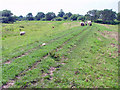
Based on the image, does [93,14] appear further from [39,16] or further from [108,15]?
[39,16]

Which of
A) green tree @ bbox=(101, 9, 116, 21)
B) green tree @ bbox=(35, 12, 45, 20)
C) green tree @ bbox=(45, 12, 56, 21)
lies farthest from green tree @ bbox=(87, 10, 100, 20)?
green tree @ bbox=(35, 12, 45, 20)

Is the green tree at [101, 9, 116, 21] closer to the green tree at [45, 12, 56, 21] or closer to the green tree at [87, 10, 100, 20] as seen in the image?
the green tree at [87, 10, 100, 20]

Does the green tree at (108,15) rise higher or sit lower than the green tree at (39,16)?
lower

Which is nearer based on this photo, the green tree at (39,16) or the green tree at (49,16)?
the green tree at (49,16)

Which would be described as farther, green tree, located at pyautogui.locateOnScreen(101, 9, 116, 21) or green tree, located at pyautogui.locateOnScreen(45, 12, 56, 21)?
green tree, located at pyautogui.locateOnScreen(45, 12, 56, 21)

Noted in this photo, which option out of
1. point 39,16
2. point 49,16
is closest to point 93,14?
point 49,16

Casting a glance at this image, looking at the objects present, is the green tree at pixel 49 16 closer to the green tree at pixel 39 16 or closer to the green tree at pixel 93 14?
the green tree at pixel 39 16

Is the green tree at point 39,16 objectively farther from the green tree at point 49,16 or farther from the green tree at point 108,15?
the green tree at point 108,15

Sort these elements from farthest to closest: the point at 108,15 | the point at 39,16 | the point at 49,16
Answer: the point at 39,16, the point at 49,16, the point at 108,15

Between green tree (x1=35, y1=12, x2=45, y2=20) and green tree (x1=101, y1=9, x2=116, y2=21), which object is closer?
green tree (x1=101, y1=9, x2=116, y2=21)

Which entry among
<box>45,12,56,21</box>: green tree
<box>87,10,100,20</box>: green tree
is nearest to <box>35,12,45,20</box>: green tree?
<box>45,12,56,21</box>: green tree

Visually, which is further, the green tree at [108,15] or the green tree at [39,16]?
the green tree at [39,16]

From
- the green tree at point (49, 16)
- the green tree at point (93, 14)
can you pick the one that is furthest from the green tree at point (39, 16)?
the green tree at point (93, 14)

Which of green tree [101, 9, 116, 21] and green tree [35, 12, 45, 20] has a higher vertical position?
green tree [35, 12, 45, 20]
